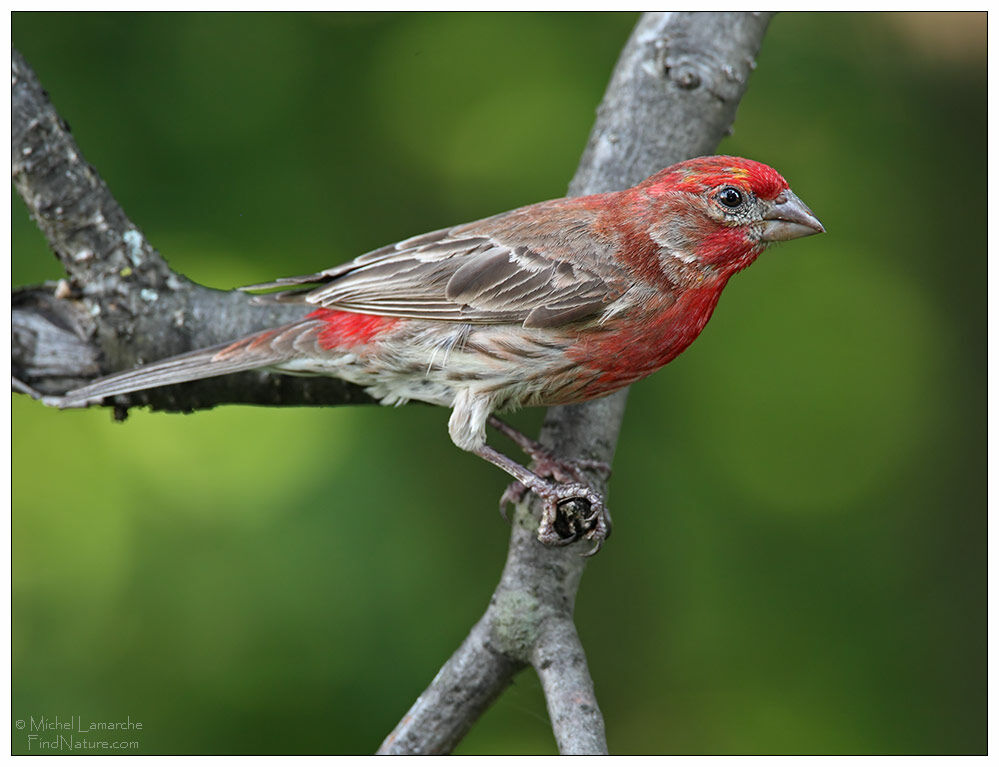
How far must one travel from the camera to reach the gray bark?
140 inches

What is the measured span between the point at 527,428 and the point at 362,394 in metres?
0.95

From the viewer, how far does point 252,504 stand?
4.64 metres

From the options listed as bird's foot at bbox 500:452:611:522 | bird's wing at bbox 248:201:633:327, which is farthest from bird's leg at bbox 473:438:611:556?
bird's wing at bbox 248:201:633:327

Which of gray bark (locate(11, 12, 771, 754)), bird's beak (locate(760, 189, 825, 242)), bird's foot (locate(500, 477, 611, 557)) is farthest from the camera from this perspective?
bird's beak (locate(760, 189, 825, 242))

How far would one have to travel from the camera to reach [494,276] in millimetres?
3996

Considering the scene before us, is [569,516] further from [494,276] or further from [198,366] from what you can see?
[198,366]

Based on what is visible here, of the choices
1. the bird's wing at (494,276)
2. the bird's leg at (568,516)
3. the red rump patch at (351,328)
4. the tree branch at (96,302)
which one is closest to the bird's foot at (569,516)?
the bird's leg at (568,516)

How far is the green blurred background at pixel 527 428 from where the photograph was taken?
178 inches

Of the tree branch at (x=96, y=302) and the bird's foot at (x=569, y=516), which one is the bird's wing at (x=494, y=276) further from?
the bird's foot at (x=569, y=516)

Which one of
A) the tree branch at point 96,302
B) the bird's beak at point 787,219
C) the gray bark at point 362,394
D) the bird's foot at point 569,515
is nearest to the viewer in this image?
the gray bark at point 362,394

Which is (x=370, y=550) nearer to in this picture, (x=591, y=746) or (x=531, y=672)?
(x=531, y=672)

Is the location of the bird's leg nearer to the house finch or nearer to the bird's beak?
the house finch

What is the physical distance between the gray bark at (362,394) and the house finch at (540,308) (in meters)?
0.17
